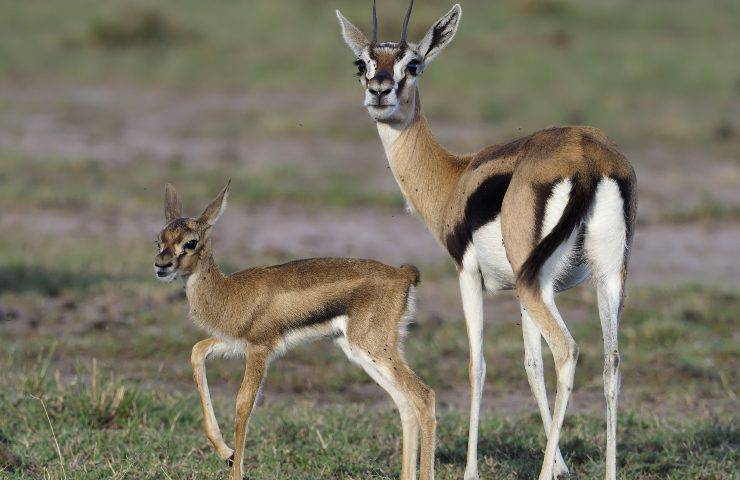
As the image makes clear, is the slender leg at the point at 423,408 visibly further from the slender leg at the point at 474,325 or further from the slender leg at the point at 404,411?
the slender leg at the point at 474,325

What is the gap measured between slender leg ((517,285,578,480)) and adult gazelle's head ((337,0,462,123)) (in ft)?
3.62

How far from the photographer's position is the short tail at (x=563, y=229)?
4.29 meters

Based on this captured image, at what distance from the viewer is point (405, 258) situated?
9.76 m

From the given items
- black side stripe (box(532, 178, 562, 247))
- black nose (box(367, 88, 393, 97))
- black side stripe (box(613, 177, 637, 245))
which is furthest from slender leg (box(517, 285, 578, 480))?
black nose (box(367, 88, 393, 97))

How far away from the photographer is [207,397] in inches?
179

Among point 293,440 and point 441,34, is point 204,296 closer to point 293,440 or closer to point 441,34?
point 293,440

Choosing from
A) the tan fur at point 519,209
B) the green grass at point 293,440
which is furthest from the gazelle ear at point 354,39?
the green grass at point 293,440

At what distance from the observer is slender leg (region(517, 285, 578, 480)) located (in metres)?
4.37

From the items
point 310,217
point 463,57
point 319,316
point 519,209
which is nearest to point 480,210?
point 519,209

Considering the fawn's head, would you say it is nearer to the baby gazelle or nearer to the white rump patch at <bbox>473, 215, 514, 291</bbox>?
the baby gazelle

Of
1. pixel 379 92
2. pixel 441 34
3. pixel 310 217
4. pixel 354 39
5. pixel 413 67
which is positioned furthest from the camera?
pixel 310 217

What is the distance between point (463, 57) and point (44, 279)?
10622 millimetres

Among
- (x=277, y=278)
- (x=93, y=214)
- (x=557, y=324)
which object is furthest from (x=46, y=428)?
(x=93, y=214)

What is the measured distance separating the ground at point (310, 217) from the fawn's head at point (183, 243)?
90 centimetres
